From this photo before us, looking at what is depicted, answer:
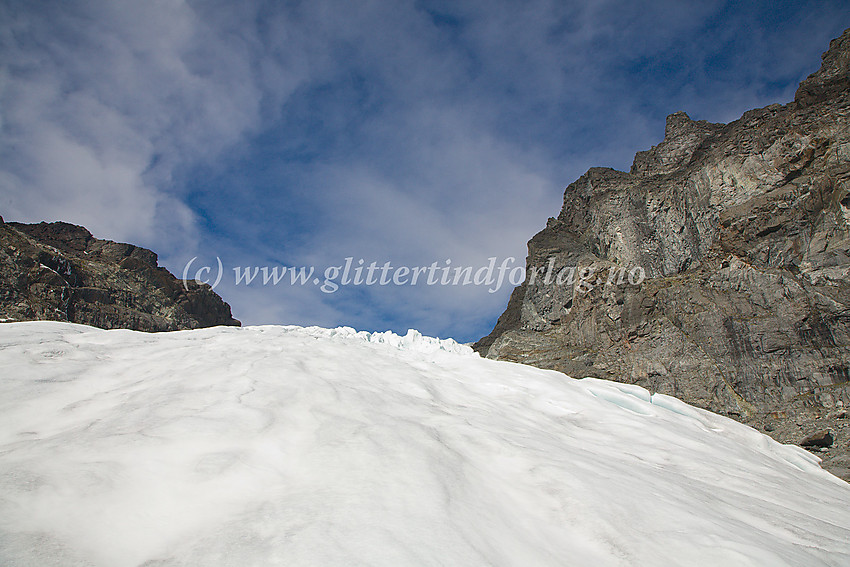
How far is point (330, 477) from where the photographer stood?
9.61 feet

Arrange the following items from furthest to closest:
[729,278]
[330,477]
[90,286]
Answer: [90,286] → [729,278] → [330,477]

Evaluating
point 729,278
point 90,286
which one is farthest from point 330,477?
point 90,286

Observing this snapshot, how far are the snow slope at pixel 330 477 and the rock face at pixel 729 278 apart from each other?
95.4 ft

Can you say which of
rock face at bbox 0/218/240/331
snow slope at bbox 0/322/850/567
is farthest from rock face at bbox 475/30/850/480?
rock face at bbox 0/218/240/331

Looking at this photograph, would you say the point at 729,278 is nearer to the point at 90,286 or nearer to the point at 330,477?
the point at 330,477

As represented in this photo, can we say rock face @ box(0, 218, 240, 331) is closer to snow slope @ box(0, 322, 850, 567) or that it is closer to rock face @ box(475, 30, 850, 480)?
snow slope @ box(0, 322, 850, 567)

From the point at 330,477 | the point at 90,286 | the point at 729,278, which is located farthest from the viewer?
the point at 90,286

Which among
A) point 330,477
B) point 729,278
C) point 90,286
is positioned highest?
point 729,278

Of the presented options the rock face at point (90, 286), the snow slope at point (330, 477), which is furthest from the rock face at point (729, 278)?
the rock face at point (90, 286)

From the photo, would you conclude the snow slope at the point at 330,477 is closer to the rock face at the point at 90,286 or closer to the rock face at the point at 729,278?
the rock face at the point at 729,278

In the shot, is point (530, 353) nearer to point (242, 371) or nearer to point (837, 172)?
point (837, 172)

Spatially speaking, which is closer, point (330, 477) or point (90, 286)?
point (330, 477)

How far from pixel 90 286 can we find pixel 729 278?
68.5 meters

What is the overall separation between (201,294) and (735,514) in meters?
79.7
